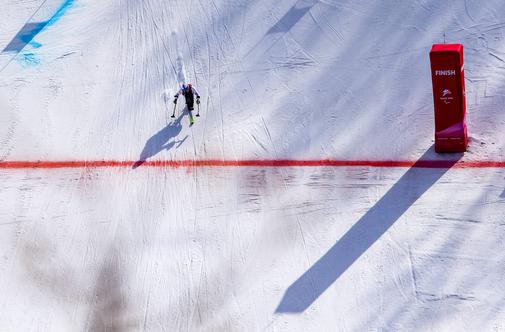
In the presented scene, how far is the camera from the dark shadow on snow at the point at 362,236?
14.7 metres

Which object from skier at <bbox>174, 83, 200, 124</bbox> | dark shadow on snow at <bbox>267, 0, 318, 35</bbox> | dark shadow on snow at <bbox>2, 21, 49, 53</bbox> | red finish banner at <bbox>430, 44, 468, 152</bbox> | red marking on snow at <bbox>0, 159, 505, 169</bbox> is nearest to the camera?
red finish banner at <bbox>430, 44, 468, 152</bbox>

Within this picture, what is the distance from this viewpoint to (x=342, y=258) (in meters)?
15.0

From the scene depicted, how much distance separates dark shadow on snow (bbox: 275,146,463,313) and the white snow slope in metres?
0.03

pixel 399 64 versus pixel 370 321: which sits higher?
pixel 399 64

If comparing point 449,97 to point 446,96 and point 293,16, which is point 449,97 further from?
point 293,16

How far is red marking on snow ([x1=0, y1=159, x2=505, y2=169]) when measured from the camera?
15.9m

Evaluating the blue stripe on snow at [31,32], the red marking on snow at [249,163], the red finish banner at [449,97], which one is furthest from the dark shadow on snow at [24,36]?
the red finish banner at [449,97]

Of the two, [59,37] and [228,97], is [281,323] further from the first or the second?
[59,37]

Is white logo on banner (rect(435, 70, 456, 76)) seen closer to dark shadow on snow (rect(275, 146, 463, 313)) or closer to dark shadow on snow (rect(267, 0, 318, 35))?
dark shadow on snow (rect(275, 146, 463, 313))

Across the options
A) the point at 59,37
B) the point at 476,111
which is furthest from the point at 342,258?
the point at 59,37

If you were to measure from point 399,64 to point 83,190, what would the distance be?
5534 millimetres

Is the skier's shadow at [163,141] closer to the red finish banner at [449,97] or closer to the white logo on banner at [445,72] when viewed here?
the red finish banner at [449,97]

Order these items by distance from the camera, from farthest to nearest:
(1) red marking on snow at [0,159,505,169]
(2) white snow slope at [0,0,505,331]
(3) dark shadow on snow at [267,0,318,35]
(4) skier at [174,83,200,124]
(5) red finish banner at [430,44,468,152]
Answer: (3) dark shadow on snow at [267,0,318,35] → (4) skier at [174,83,200,124] → (1) red marking on snow at [0,159,505,169] → (5) red finish banner at [430,44,468,152] → (2) white snow slope at [0,0,505,331]

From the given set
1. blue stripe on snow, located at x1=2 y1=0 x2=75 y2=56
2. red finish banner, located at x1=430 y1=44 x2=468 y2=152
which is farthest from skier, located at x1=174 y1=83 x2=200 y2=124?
red finish banner, located at x1=430 y1=44 x2=468 y2=152
